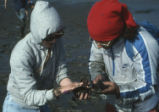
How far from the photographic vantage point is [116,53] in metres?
3.19

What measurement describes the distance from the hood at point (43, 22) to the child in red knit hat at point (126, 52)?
1.22 feet

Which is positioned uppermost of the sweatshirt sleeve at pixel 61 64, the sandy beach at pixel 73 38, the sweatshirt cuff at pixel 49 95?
the sweatshirt sleeve at pixel 61 64

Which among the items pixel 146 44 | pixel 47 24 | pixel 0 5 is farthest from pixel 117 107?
pixel 0 5

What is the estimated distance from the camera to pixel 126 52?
311 cm

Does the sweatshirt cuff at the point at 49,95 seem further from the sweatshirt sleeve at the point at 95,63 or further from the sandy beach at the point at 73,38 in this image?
the sandy beach at the point at 73,38

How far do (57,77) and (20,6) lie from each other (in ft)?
22.9

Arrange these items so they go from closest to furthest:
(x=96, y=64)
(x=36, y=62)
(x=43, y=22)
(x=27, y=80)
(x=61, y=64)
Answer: (x=43, y=22) < (x=27, y=80) < (x=36, y=62) < (x=61, y=64) < (x=96, y=64)

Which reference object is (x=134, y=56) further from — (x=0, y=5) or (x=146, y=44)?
(x=0, y=5)

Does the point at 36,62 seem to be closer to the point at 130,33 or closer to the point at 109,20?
the point at 109,20

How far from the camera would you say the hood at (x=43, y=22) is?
2.84m

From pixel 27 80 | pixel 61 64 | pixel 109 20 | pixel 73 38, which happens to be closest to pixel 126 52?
pixel 109 20

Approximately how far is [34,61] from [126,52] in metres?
0.93

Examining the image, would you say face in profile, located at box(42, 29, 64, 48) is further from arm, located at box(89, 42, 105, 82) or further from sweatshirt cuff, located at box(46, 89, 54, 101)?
arm, located at box(89, 42, 105, 82)

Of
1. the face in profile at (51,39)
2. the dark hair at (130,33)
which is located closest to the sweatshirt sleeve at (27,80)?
the face in profile at (51,39)
